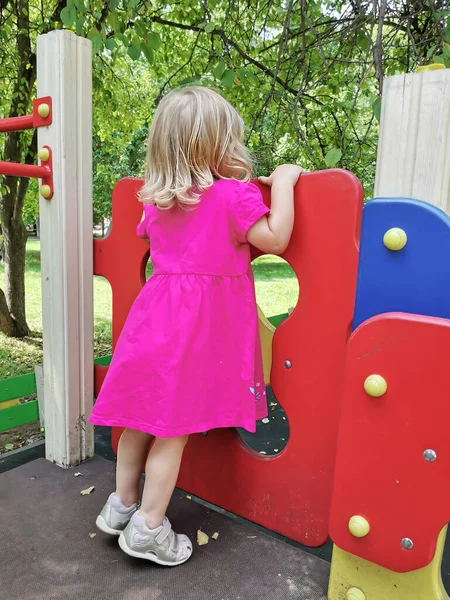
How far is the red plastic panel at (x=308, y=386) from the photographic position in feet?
4.59

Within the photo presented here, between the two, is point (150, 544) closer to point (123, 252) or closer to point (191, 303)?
point (191, 303)

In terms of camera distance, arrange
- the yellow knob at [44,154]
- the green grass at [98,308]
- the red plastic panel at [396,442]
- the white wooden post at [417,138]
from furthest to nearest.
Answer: the green grass at [98,308] → the yellow knob at [44,154] → the white wooden post at [417,138] → the red plastic panel at [396,442]

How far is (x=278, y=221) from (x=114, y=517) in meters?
1.01

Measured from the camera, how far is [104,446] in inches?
109

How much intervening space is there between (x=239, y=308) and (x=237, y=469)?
0.58 meters

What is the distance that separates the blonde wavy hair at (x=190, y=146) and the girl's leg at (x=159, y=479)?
0.69 meters

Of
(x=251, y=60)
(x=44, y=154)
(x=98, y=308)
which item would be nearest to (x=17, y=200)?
(x=98, y=308)

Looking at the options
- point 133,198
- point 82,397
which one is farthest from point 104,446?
point 133,198

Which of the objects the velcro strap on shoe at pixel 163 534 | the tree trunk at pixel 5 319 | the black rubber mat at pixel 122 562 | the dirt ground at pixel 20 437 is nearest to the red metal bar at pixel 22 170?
the black rubber mat at pixel 122 562

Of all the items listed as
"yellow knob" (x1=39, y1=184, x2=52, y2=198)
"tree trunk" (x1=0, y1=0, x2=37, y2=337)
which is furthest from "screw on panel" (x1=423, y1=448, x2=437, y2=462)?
"tree trunk" (x1=0, y1=0, x2=37, y2=337)

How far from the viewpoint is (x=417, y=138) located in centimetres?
127

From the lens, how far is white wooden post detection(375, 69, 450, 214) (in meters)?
1.23

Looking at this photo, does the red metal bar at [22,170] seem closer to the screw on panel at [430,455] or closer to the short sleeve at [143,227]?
the short sleeve at [143,227]

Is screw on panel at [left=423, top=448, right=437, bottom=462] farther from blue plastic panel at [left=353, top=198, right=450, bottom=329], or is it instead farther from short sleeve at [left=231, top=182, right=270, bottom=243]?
short sleeve at [left=231, top=182, right=270, bottom=243]
